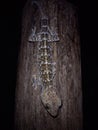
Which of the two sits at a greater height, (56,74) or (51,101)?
(56,74)

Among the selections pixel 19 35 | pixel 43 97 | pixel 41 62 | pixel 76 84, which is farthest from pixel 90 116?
pixel 19 35

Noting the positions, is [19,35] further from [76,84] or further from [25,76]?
Result: [76,84]

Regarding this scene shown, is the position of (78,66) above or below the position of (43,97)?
above

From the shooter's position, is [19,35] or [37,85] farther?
[19,35]

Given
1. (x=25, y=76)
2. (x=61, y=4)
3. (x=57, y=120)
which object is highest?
(x=61, y=4)
